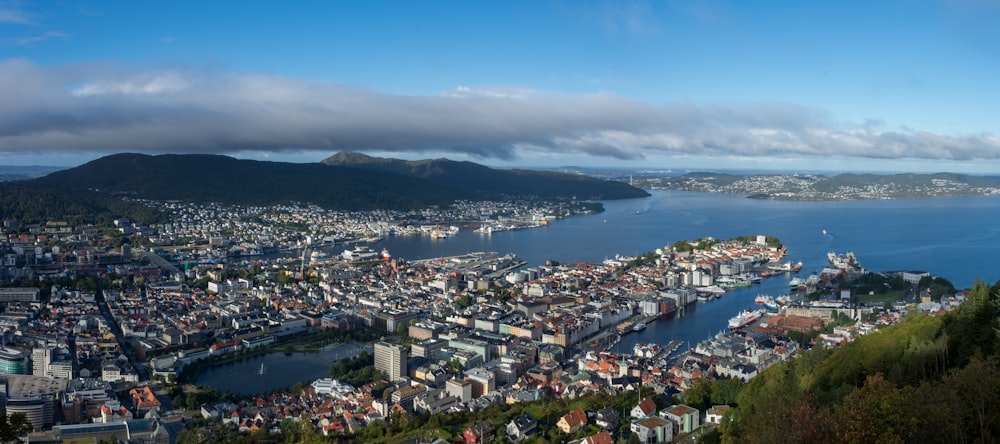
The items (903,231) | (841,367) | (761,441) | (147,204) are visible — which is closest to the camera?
(761,441)

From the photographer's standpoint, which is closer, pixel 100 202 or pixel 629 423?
pixel 629 423

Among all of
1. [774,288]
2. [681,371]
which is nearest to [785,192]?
[774,288]

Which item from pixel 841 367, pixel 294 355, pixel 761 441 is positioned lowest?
pixel 294 355

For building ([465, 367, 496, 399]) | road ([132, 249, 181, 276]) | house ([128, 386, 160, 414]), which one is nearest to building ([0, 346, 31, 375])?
house ([128, 386, 160, 414])

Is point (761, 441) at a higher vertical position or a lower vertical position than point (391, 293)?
higher

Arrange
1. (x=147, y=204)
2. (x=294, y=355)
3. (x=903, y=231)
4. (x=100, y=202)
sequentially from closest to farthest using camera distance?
(x=294, y=355) < (x=903, y=231) < (x=100, y=202) < (x=147, y=204)

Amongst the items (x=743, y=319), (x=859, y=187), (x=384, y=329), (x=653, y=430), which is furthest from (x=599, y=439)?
(x=859, y=187)

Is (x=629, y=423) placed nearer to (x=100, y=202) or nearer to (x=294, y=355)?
(x=294, y=355)

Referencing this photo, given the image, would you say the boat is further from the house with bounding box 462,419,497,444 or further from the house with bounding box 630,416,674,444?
the house with bounding box 462,419,497,444

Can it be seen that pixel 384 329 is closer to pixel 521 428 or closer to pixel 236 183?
pixel 521 428
